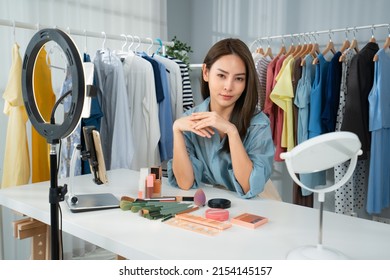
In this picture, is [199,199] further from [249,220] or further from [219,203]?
[249,220]

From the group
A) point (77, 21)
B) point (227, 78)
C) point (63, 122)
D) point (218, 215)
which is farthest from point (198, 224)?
point (77, 21)

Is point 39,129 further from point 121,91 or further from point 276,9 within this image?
point 276,9

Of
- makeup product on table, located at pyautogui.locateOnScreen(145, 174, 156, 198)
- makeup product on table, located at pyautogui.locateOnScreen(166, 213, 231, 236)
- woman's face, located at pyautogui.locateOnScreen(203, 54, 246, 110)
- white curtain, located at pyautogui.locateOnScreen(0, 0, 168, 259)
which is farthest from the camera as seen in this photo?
white curtain, located at pyautogui.locateOnScreen(0, 0, 168, 259)

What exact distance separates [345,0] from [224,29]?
1249 millimetres

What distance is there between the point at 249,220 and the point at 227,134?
48 centimetres

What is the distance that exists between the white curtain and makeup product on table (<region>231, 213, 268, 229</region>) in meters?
1.25

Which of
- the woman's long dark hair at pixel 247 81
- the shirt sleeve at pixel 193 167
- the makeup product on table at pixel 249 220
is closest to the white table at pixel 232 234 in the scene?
the makeup product on table at pixel 249 220

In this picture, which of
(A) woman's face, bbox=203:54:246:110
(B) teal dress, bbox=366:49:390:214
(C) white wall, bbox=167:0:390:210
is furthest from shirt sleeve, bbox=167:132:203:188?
(C) white wall, bbox=167:0:390:210

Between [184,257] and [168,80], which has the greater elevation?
[168,80]

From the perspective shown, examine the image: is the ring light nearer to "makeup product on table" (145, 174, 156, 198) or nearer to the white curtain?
"makeup product on table" (145, 174, 156, 198)

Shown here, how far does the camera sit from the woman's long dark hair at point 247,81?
1.60 metres

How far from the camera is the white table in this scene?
97cm
